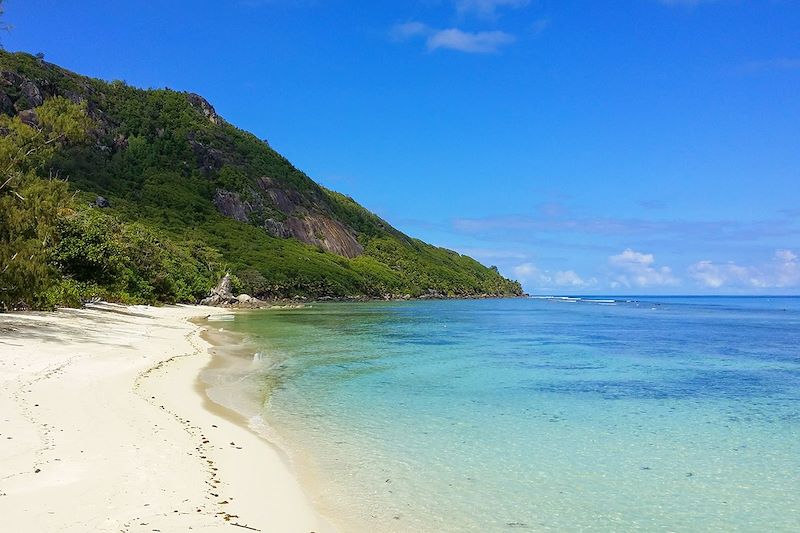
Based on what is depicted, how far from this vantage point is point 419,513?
8641mm

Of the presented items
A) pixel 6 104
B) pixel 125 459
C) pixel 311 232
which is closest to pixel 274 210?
pixel 311 232

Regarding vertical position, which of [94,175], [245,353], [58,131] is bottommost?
[245,353]

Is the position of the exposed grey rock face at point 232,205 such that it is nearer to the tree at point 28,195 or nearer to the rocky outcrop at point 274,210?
the rocky outcrop at point 274,210

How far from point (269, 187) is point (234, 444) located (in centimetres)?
19116

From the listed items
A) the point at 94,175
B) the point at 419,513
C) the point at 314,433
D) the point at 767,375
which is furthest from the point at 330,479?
the point at 94,175

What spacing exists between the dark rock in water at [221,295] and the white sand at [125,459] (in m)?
75.2

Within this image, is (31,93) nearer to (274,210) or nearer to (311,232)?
(274,210)

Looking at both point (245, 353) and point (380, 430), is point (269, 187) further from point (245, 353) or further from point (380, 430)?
point (380, 430)

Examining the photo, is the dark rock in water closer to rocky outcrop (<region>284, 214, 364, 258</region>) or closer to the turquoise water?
the turquoise water

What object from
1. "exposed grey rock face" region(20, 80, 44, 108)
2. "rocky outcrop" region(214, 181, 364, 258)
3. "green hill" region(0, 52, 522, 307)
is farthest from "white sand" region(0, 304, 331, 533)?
"exposed grey rock face" region(20, 80, 44, 108)

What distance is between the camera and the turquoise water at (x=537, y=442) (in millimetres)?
8984

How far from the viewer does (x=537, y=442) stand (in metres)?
13.5

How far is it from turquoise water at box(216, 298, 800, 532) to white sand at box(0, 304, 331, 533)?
1.18 meters

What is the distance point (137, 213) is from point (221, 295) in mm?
49674
